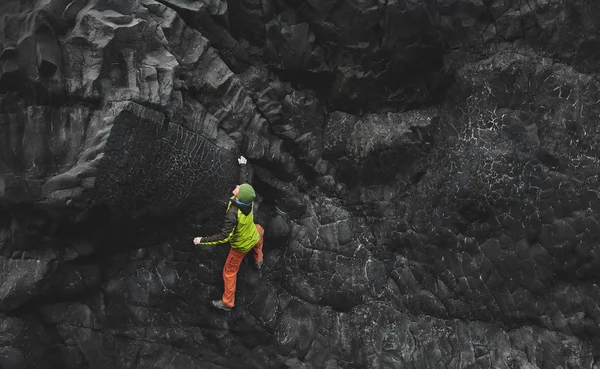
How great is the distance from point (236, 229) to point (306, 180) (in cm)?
262

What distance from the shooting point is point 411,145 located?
1099 cm

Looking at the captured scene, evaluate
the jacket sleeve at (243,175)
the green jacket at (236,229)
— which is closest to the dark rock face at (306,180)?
the jacket sleeve at (243,175)

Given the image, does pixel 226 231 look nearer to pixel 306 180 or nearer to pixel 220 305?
pixel 220 305

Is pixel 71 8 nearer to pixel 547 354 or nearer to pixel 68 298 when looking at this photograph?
pixel 68 298

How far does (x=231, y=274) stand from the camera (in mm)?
10000

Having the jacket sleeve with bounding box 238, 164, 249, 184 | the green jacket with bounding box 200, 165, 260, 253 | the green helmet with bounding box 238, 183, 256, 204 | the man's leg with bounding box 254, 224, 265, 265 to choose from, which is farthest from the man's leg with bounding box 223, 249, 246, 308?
the jacket sleeve with bounding box 238, 164, 249, 184

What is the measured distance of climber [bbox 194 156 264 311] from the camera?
910cm

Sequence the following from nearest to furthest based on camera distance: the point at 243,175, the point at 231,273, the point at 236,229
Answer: the point at 236,229 → the point at 231,273 → the point at 243,175

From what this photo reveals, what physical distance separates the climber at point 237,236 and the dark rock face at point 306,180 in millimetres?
383

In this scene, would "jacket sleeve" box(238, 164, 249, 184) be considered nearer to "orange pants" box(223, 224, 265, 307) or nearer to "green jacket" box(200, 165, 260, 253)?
"green jacket" box(200, 165, 260, 253)

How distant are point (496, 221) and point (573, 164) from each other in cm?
170

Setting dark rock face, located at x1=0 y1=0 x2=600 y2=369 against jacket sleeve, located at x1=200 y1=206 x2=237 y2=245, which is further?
jacket sleeve, located at x1=200 y1=206 x2=237 y2=245

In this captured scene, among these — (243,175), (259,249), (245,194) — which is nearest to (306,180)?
(243,175)

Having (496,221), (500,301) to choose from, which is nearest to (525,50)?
(496,221)
